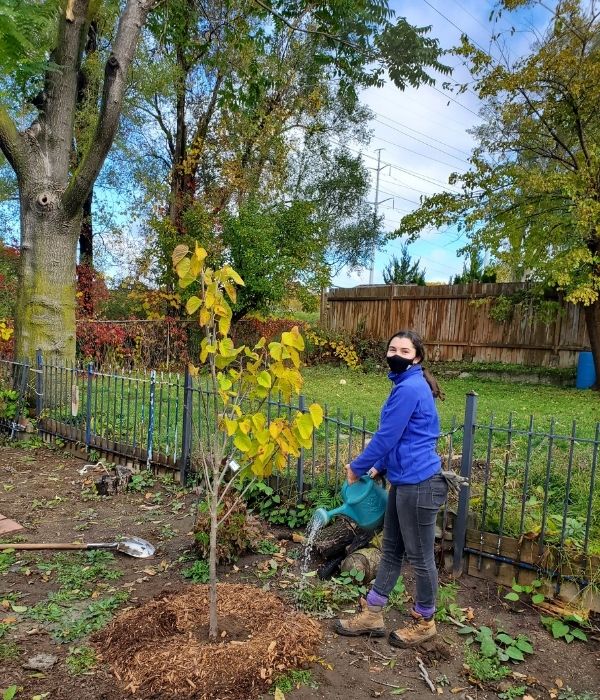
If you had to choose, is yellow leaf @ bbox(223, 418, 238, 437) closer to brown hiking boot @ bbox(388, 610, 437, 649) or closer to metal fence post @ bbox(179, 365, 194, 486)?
brown hiking boot @ bbox(388, 610, 437, 649)

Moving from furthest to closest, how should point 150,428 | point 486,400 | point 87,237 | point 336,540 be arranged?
point 87,237
point 486,400
point 150,428
point 336,540

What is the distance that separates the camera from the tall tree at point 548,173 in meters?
10.0

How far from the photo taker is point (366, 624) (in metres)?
2.97

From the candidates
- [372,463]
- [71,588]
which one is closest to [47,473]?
[71,588]

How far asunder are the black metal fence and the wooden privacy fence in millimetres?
7545

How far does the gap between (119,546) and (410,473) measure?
2.32m

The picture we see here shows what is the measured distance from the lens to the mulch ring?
95.5 inches

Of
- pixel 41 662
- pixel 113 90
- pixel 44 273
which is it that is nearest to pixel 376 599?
pixel 41 662

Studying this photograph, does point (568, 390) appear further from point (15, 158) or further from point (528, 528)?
point (15, 158)

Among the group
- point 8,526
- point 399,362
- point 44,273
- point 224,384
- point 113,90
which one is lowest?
point 8,526

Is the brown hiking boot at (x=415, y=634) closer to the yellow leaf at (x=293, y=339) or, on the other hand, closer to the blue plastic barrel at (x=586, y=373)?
the yellow leaf at (x=293, y=339)

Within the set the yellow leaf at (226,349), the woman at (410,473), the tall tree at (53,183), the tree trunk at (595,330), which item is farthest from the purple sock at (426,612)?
the tree trunk at (595,330)

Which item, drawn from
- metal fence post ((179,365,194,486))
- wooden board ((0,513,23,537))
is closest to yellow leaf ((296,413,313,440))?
metal fence post ((179,365,194,486))

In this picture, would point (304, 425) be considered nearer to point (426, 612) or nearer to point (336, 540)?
point (426, 612)
